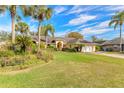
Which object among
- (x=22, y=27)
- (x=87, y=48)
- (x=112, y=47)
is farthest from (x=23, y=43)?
(x=112, y=47)

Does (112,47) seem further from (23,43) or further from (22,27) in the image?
(23,43)

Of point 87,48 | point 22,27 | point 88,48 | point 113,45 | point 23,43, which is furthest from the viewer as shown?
point 113,45

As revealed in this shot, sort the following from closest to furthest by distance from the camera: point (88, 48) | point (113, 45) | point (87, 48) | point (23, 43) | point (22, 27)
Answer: point (23, 43) → point (22, 27) → point (87, 48) → point (88, 48) → point (113, 45)

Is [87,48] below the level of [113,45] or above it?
below

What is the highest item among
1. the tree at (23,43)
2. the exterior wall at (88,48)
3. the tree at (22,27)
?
the tree at (22,27)

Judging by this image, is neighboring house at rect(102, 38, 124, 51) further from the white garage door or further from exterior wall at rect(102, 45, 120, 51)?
the white garage door

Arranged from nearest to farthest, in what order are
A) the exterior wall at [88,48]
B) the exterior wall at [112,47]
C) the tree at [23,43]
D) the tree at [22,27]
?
the tree at [23,43], the tree at [22,27], the exterior wall at [88,48], the exterior wall at [112,47]

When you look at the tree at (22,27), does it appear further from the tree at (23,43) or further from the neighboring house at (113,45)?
the neighboring house at (113,45)

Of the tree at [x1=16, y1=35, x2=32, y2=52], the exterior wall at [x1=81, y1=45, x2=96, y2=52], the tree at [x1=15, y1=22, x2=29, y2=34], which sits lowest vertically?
the exterior wall at [x1=81, y1=45, x2=96, y2=52]

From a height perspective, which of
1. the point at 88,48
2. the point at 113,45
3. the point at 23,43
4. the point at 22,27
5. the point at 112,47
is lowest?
the point at 88,48

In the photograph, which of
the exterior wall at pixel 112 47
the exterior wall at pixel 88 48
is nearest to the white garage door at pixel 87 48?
the exterior wall at pixel 88 48

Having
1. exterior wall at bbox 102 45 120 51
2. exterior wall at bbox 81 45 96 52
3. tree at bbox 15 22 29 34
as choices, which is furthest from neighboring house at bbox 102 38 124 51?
tree at bbox 15 22 29 34

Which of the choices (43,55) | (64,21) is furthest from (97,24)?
(43,55)

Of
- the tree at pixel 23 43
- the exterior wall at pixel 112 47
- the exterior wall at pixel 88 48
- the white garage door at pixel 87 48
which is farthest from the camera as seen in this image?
the exterior wall at pixel 112 47
